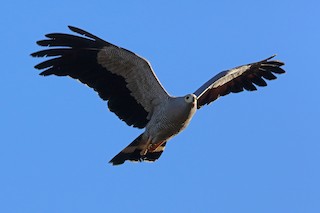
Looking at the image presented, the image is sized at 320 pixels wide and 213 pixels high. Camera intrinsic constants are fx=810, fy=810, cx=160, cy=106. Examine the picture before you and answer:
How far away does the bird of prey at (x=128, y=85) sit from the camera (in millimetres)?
11870

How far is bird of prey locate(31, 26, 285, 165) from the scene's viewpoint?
38.9 ft

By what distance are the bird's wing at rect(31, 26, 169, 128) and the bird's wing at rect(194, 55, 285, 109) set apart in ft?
3.70

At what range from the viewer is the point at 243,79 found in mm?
14023

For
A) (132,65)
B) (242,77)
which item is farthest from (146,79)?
(242,77)

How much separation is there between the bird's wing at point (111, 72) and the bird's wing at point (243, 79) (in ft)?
3.70

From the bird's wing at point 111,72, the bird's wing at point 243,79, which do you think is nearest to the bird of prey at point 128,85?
the bird's wing at point 111,72

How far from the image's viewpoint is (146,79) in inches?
480

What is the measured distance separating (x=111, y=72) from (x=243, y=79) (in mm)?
2731

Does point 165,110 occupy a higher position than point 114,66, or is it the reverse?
point 114,66

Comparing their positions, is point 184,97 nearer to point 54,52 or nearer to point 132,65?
point 132,65

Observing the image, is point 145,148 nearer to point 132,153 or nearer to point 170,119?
point 132,153

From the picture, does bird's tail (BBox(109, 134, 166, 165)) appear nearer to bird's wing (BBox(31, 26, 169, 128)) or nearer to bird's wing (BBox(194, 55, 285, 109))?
bird's wing (BBox(31, 26, 169, 128))

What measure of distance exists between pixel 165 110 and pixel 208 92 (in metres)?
Result: 1.73

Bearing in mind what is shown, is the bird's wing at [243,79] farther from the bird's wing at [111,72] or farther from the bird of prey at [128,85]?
the bird's wing at [111,72]
